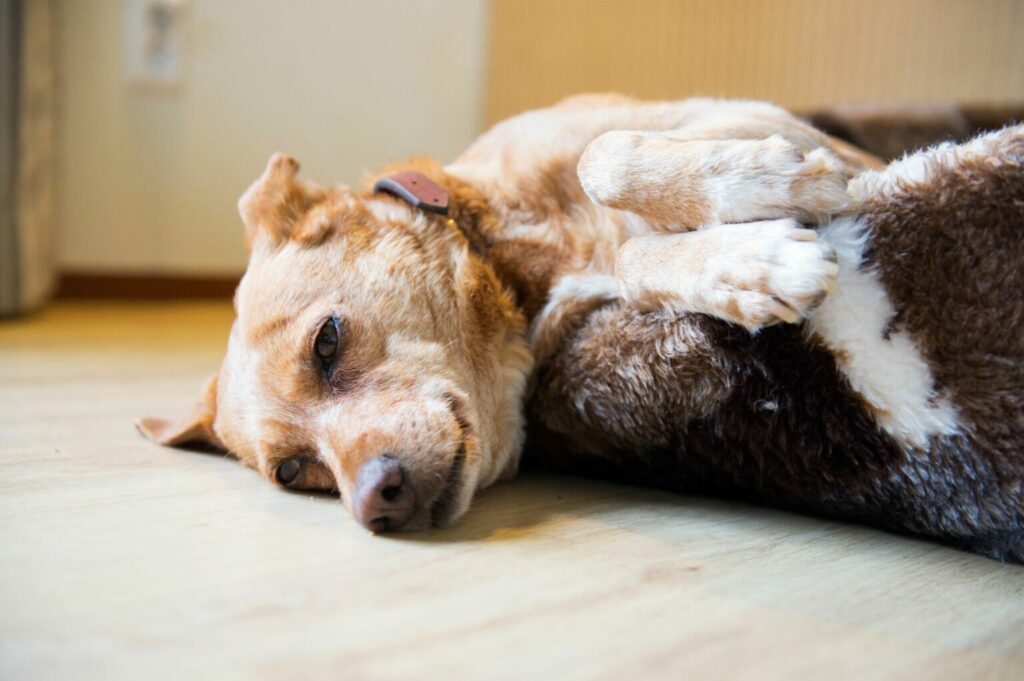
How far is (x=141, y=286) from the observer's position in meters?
4.61

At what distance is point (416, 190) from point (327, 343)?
379mm

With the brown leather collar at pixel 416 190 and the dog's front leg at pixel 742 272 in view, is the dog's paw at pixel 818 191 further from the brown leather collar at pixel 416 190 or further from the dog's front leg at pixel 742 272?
the brown leather collar at pixel 416 190

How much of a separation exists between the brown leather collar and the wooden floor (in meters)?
0.54

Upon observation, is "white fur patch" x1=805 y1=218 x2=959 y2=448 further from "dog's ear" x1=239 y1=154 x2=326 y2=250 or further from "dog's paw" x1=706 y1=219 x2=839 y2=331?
"dog's ear" x1=239 y1=154 x2=326 y2=250

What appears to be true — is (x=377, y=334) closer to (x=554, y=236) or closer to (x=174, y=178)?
(x=554, y=236)

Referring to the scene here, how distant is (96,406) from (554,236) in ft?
3.93

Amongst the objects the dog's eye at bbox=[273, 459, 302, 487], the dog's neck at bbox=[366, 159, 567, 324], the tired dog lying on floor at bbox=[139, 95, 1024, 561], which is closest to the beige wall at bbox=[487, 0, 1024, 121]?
the tired dog lying on floor at bbox=[139, 95, 1024, 561]

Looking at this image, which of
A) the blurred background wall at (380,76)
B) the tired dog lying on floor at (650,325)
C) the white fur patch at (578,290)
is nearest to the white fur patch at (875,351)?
the tired dog lying on floor at (650,325)

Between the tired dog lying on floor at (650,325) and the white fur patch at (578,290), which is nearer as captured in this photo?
the tired dog lying on floor at (650,325)

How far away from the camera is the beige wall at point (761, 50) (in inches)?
149

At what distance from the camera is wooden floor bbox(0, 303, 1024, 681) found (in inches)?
36.7

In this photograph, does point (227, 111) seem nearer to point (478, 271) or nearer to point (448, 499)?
point (478, 271)

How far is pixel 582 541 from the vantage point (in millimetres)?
1310

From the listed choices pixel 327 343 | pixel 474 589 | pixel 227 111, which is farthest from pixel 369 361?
pixel 227 111
